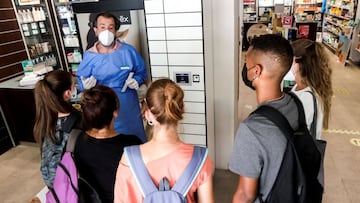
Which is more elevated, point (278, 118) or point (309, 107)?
point (278, 118)

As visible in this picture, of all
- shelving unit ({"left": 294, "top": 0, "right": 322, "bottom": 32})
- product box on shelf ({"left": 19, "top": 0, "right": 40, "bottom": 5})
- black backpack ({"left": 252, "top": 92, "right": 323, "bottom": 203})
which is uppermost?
product box on shelf ({"left": 19, "top": 0, "right": 40, "bottom": 5})

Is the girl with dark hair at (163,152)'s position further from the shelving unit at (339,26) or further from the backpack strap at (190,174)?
the shelving unit at (339,26)

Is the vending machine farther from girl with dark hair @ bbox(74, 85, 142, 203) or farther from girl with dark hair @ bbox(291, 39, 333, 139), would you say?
girl with dark hair @ bbox(291, 39, 333, 139)

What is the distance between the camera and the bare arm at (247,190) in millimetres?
1183

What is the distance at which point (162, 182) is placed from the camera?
1044 mm

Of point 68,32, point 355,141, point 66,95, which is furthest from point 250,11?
point 66,95

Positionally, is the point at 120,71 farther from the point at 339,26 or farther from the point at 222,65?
the point at 339,26

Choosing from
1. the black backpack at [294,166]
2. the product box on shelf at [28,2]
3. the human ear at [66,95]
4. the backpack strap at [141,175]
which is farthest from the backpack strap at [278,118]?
the product box on shelf at [28,2]

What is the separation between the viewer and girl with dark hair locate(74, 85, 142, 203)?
1.31m

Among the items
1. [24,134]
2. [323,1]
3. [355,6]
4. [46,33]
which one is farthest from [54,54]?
[323,1]

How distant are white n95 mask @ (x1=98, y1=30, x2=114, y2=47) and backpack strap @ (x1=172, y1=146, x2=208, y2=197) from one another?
58.2 inches

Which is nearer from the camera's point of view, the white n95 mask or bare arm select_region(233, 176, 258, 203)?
bare arm select_region(233, 176, 258, 203)

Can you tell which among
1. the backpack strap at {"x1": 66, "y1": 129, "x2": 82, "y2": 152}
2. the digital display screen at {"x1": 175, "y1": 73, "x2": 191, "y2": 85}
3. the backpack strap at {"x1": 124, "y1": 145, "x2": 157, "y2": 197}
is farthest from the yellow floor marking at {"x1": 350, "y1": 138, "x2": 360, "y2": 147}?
the backpack strap at {"x1": 66, "y1": 129, "x2": 82, "y2": 152}

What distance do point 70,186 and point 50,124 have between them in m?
0.46
